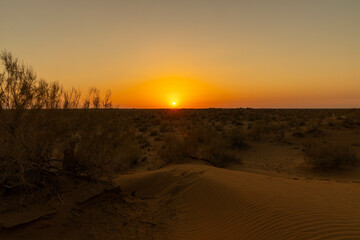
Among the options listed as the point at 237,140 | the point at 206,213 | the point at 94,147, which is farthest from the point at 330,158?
the point at 94,147

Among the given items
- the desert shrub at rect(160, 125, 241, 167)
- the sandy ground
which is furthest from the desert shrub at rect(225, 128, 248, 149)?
the sandy ground

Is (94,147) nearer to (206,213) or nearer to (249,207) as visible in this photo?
(206,213)

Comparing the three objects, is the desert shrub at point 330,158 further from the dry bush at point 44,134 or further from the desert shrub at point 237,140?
the dry bush at point 44,134

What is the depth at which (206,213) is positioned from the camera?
5738 mm

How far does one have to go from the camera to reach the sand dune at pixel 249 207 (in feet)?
13.5

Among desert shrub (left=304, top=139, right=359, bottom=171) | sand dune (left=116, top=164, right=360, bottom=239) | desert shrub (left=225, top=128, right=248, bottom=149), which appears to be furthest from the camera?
desert shrub (left=225, top=128, right=248, bottom=149)

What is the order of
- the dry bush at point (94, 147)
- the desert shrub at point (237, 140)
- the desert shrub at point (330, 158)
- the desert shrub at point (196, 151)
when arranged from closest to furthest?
the dry bush at point (94, 147) → the desert shrub at point (330, 158) → the desert shrub at point (196, 151) → the desert shrub at point (237, 140)

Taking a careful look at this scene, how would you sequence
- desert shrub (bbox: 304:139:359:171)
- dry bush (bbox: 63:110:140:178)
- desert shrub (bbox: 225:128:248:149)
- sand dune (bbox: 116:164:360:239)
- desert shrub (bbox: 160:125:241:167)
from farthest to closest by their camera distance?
1. desert shrub (bbox: 225:128:248:149)
2. desert shrub (bbox: 160:125:241:167)
3. desert shrub (bbox: 304:139:359:171)
4. dry bush (bbox: 63:110:140:178)
5. sand dune (bbox: 116:164:360:239)

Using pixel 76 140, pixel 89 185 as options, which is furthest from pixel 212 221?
pixel 76 140

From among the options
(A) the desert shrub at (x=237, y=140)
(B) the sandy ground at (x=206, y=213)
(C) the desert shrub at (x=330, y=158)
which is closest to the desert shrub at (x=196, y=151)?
(A) the desert shrub at (x=237, y=140)

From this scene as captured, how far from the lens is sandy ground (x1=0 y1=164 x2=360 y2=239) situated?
4180 mm

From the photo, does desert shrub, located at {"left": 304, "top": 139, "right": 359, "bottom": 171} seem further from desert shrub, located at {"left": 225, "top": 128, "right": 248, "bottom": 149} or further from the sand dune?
desert shrub, located at {"left": 225, "top": 128, "right": 248, "bottom": 149}

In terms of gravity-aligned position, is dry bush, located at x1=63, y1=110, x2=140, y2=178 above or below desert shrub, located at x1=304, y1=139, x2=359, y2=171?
above

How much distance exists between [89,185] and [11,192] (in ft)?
5.58
